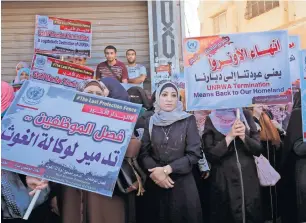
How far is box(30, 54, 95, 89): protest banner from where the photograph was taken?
5.05 metres

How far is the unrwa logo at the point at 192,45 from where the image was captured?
3.65 metres

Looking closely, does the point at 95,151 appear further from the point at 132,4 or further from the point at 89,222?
the point at 132,4

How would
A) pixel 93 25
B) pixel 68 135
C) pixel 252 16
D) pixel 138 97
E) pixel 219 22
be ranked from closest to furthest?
1. pixel 68 135
2. pixel 138 97
3. pixel 93 25
4. pixel 252 16
5. pixel 219 22

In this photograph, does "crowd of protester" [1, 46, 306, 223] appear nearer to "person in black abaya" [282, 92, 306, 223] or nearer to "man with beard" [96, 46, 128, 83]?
"person in black abaya" [282, 92, 306, 223]

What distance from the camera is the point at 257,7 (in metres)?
14.8

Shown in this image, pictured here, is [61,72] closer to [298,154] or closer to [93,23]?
[93,23]

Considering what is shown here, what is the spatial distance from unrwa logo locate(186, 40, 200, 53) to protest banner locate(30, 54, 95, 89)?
1630mm

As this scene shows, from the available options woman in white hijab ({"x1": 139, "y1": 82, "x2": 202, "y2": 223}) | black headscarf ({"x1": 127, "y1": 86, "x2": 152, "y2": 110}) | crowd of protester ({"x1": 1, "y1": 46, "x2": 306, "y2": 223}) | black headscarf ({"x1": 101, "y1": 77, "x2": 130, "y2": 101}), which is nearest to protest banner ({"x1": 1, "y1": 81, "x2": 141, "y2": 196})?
crowd of protester ({"x1": 1, "y1": 46, "x2": 306, "y2": 223})

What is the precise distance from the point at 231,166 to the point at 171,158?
58cm

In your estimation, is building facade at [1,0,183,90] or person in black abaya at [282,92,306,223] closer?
person in black abaya at [282,92,306,223]

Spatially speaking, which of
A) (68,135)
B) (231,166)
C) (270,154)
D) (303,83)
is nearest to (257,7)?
(270,154)

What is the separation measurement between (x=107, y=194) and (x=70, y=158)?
329 millimetres

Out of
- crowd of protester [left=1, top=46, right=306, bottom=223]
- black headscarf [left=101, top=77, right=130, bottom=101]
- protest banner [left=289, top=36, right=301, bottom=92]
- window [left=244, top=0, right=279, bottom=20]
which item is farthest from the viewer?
window [left=244, top=0, right=279, bottom=20]

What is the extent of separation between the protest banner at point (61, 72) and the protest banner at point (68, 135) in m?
2.03
